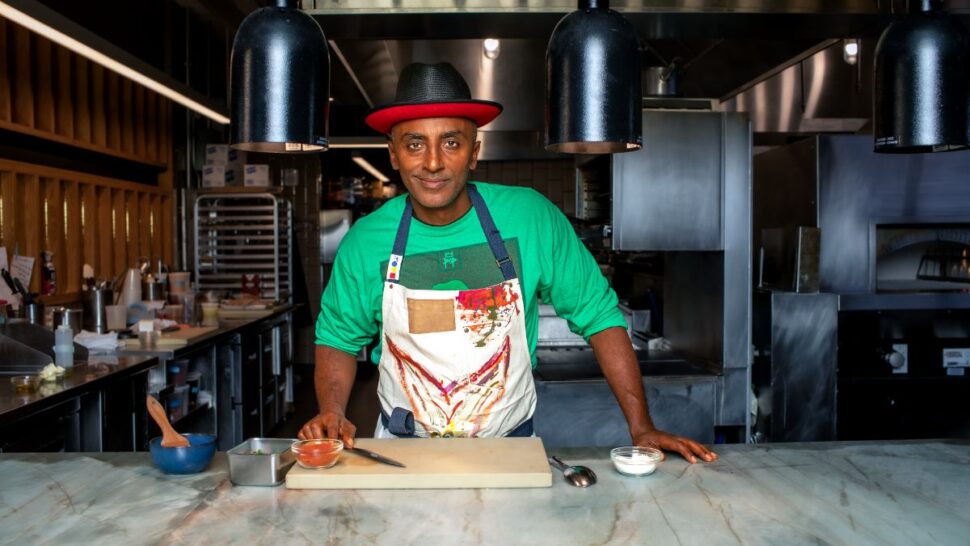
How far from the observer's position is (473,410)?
2531mm

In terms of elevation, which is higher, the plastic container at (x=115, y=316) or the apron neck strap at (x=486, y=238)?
the apron neck strap at (x=486, y=238)

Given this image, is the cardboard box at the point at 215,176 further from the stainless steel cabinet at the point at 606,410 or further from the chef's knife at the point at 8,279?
the stainless steel cabinet at the point at 606,410

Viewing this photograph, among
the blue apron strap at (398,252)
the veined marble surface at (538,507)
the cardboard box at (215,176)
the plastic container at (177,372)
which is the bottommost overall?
the plastic container at (177,372)

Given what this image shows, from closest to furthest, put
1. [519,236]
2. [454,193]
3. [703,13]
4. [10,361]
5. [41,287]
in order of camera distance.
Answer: [703,13]
[454,193]
[519,236]
[10,361]
[41,287]

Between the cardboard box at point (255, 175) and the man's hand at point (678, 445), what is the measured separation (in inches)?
251

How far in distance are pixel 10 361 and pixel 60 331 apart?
9.5 inches

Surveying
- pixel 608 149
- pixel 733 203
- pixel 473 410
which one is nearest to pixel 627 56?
pixel 608 149

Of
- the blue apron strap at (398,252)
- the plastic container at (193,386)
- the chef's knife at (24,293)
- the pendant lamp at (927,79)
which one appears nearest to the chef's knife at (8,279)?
the chef's knife at (24,293)

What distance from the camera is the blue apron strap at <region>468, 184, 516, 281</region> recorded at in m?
2.57

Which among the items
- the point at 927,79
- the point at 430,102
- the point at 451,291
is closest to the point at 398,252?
the point at 451,291

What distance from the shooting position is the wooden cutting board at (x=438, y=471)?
1.79m

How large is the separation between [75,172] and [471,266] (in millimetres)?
4180

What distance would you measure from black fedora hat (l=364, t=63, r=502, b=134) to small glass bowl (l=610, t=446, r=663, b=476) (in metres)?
1.04

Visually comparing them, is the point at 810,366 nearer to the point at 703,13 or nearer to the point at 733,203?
the point at 733,203
